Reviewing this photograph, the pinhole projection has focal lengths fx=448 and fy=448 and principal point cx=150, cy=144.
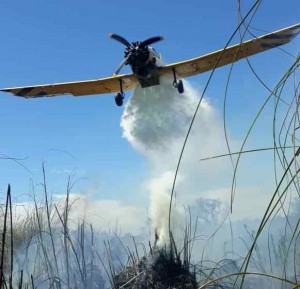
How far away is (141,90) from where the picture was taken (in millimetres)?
41031

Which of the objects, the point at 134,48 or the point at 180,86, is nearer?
the point at 134,48

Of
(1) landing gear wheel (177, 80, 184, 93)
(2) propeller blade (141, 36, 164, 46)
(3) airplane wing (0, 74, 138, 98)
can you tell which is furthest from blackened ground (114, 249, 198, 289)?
(3) airplane wing (0, 74, 138, 98)

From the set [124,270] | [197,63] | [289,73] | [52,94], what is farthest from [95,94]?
[289,73]

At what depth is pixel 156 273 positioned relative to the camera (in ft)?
77.7

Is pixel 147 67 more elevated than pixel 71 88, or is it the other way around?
pixel 71 88

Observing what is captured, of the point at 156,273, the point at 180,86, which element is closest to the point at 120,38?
the point at 180,86

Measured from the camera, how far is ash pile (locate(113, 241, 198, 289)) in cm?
2258

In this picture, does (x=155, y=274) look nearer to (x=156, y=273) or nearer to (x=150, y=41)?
(x=156, y=273)

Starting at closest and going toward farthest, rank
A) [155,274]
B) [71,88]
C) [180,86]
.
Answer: [155,274] < [180,86] < [71,88]

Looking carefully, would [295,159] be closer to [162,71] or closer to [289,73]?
[289,73]

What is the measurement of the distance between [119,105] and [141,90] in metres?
5.80

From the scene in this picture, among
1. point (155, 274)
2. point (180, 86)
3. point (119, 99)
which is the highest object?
point (180, 86)

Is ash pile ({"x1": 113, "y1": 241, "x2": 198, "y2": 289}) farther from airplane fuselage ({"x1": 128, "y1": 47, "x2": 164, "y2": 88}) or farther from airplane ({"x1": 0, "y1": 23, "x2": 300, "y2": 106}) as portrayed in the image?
airplane fuselage ({"x1": 128, "y1": 47, "x2": 164, "y2": 88})

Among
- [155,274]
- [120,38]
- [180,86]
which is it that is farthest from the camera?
[180,86]
